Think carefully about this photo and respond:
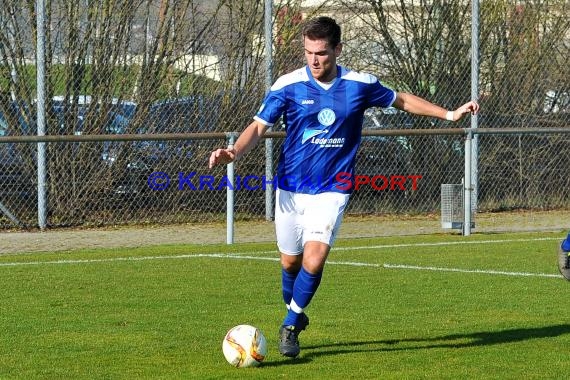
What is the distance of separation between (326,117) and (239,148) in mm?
545

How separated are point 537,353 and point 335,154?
5.37ft

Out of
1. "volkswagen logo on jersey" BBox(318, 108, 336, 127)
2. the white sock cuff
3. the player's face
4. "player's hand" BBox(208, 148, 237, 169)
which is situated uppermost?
the player's face

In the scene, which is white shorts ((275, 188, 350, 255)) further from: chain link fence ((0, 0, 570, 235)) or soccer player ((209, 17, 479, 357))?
chain link fence ((0, 0, 570, 235))

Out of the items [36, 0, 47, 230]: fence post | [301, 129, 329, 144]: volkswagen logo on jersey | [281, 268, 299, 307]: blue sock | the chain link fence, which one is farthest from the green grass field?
the chain link fence

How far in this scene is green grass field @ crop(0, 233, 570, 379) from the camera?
22.2ft

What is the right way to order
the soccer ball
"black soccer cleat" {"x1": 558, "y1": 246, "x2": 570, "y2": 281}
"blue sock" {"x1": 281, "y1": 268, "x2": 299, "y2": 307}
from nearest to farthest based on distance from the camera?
the soccer ball
"blue sock" {"x1": 281, "y1": 268, "x2": 299, "y2": 307}
"black soccer cleat" {"x1": 558, "y1": 246, "x2": 570, "y2": 281}

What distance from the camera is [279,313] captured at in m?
8.77

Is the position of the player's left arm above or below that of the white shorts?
above

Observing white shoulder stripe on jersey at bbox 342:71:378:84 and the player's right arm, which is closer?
the player's right arm

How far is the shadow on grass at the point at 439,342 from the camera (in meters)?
7.27

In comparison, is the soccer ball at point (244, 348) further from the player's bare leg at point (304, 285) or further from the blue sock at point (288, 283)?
the blue sock at point (288, 283)

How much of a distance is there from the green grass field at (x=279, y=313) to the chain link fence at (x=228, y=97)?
8.44 feet

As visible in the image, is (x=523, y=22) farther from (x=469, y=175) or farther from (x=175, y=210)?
(x=175, y=210)

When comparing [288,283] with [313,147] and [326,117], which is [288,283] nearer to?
[313,147]
